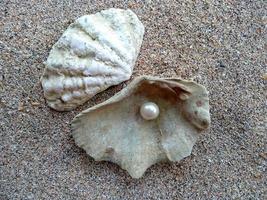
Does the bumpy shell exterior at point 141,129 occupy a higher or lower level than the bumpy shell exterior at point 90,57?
lower

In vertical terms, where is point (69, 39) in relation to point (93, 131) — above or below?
above

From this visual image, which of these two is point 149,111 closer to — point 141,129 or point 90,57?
point 141,129

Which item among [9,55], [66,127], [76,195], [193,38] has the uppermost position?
[193,38]

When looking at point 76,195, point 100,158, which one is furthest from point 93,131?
point 76,195

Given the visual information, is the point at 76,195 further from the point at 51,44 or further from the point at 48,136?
the point at 51,44

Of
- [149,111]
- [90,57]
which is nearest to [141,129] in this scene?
[149,111]
